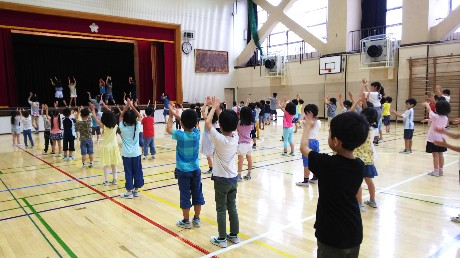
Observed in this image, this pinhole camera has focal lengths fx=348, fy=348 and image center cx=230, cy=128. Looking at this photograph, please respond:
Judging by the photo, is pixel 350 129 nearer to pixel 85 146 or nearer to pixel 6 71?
pixel 85 146

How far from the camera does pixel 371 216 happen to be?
4.21 metres

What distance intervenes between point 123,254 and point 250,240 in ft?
4.10

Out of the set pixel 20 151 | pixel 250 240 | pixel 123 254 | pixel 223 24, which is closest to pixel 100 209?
pixel 123 254

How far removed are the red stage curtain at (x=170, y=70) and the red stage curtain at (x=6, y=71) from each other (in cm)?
732

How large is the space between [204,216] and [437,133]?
3.98 meters

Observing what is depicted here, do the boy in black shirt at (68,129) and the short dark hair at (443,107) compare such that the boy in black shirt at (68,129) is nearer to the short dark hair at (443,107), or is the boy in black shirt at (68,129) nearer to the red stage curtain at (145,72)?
the short dark hair at (443,107)

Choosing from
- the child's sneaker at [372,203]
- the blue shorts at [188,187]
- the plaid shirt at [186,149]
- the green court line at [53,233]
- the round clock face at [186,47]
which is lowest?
the green court line at [53,233]

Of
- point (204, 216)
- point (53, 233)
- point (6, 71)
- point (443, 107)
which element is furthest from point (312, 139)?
point (6, 71)

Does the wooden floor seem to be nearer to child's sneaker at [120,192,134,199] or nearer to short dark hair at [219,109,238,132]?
child's sneaker at [120,192,134,199]

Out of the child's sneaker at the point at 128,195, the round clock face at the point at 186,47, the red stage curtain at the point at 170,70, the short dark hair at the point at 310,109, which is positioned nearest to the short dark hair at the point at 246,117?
the short dark hair at the point at 310,109

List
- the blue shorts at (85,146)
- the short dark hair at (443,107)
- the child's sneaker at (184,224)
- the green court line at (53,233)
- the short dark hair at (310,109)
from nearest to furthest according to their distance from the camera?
1. the green court line at (53,233)
2. the child's sneaker at (184,224)
3. the short dark hair at (310,109)
4. the short dark hair at (443,107)
5. the blue shorts at (85,146)

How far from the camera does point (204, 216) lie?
4.33 metres

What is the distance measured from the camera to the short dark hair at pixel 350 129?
186 centimetres

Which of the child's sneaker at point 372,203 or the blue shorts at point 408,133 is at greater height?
the blue shorts at point 408,133
